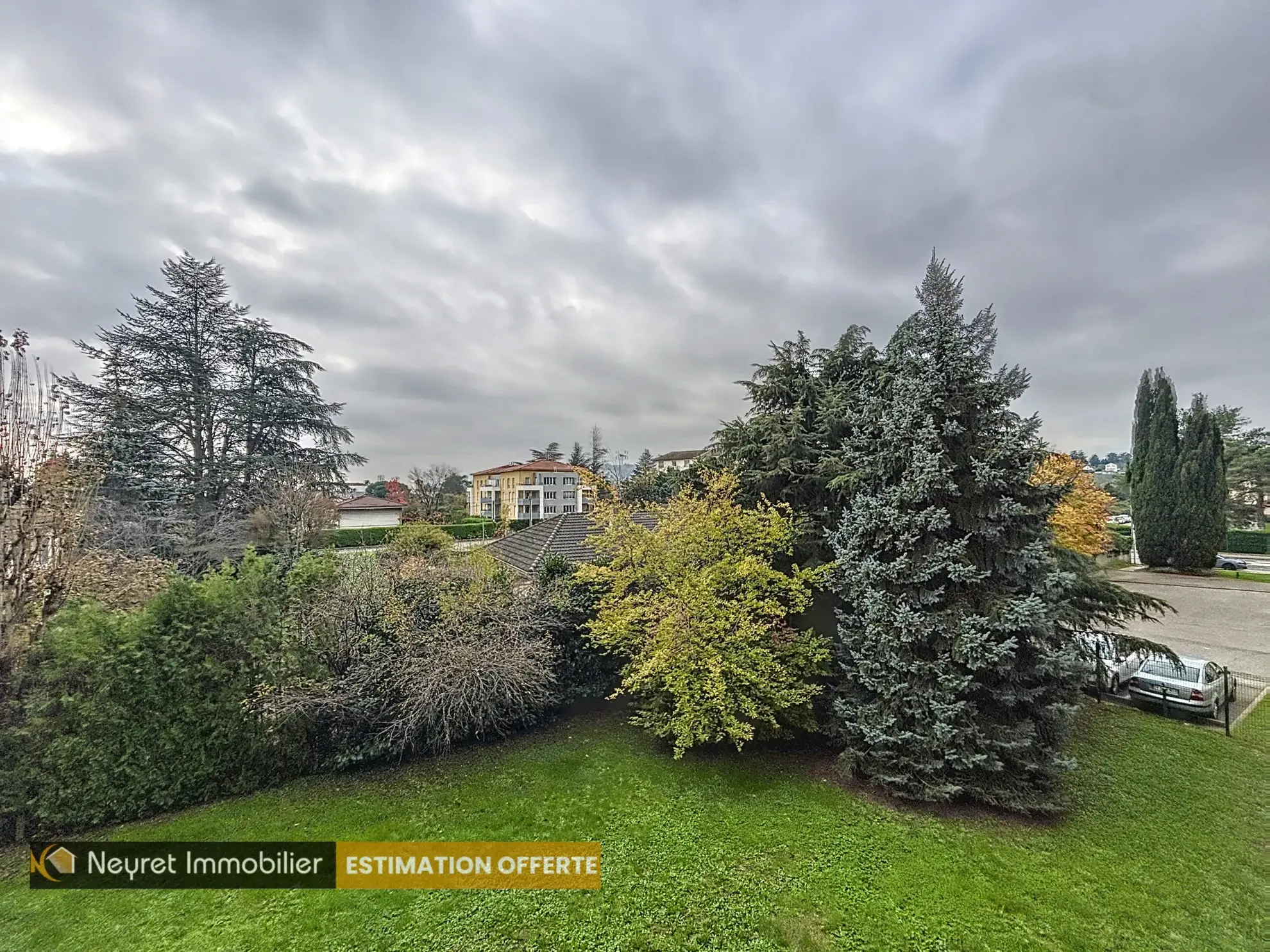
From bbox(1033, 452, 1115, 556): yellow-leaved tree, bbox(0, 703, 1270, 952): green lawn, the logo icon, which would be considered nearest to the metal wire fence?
bbox(0, 703, 1270, 952): green lawn

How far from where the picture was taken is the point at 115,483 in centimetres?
1531

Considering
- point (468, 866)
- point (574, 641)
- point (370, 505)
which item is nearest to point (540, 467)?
point (370, 505)

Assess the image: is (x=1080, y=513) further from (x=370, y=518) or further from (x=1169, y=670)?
(x=370, y=518)

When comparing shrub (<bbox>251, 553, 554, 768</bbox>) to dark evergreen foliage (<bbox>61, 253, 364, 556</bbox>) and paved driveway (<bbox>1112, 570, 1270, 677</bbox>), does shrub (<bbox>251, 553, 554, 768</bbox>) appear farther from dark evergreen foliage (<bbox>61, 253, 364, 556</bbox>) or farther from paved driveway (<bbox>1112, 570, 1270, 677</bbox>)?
paved driveway (<bbox>1112, 570, 1270, 677</bbox>)

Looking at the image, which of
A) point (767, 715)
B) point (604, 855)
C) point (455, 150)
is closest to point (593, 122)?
point (455, 150)

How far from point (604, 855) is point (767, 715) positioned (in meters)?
2.92

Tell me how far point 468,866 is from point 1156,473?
122 ft

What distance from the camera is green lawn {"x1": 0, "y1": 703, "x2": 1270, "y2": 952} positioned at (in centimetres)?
442

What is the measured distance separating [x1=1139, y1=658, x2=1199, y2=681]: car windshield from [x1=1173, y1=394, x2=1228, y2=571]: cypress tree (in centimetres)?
2274

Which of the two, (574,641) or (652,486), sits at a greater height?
(652,486)

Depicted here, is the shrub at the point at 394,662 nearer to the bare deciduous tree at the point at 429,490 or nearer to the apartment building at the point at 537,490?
the bare deciduous tree at the point at 429,490

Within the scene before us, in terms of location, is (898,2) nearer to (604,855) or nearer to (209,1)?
(209,1)

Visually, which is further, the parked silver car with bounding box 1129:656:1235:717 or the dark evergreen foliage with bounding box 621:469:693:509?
the dark evergreen foliage with bounding box 621:469:693:509

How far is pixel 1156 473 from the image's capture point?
2577 cm
